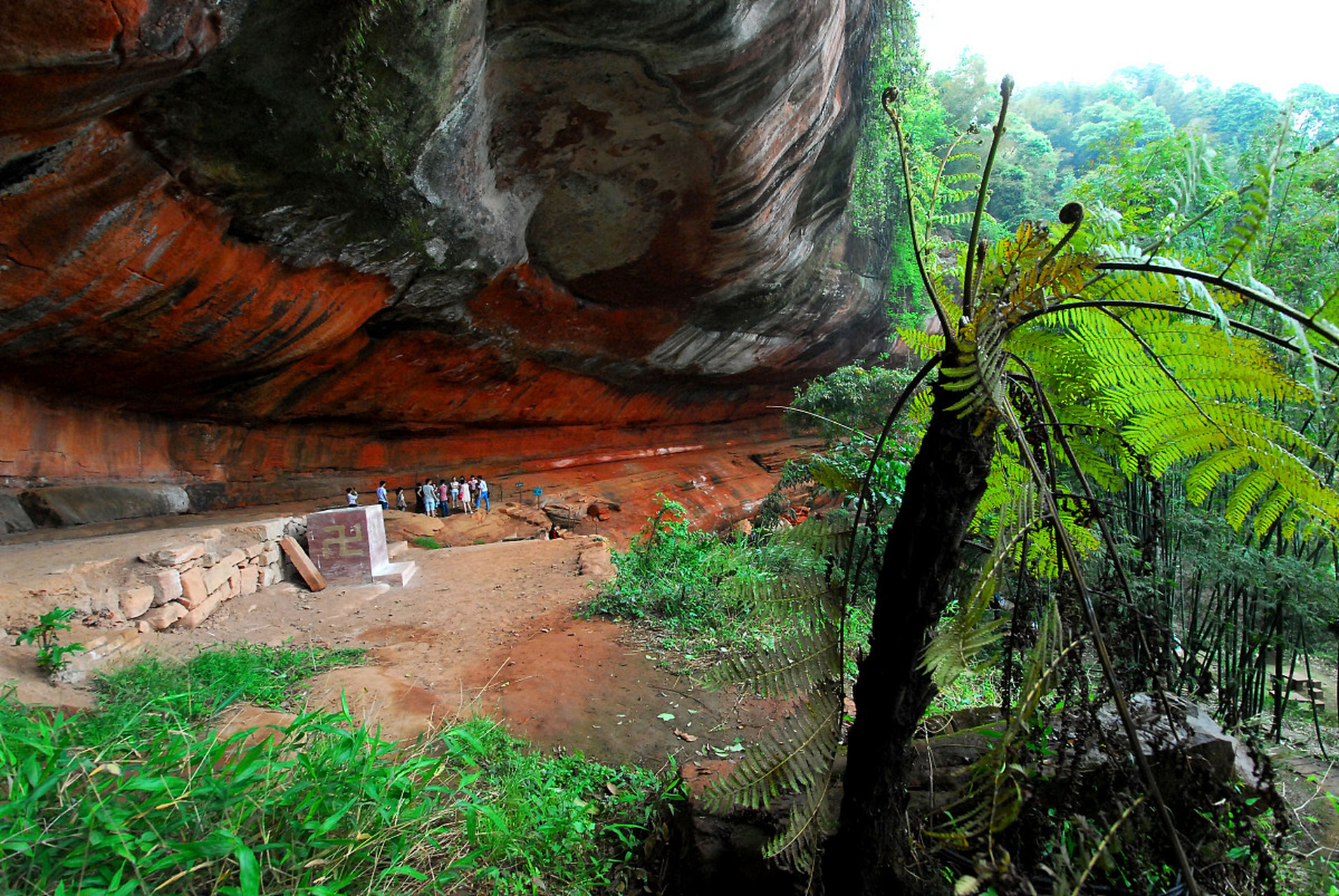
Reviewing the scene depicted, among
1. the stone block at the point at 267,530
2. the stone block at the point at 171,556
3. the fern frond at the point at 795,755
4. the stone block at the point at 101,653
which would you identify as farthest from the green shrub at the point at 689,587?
the stone block at the point at 267,530

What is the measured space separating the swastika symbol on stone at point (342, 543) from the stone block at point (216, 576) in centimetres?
111

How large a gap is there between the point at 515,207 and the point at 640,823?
766cm

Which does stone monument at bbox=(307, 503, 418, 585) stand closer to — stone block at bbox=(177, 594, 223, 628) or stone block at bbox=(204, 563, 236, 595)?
stone block at bbox=(204, 563, 236, 595)

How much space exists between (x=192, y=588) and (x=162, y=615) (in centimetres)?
33

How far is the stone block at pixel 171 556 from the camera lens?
5074mm

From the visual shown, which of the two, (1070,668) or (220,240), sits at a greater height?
(220,240)

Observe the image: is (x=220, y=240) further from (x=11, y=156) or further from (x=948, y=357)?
(x=948, y=357)

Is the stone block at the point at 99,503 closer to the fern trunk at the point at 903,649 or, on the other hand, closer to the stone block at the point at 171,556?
the stone block at the point at 171,556

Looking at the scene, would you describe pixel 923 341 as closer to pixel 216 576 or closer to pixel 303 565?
pixel 216 576

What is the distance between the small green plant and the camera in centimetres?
367

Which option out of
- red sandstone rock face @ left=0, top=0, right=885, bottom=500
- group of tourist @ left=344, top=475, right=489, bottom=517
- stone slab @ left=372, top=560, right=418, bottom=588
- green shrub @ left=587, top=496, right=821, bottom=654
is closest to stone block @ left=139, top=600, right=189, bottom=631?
stone slab @ left=372, top=560, right=418, bottom=588

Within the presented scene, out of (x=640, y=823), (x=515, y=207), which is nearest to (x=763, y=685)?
(x=640, y=823)

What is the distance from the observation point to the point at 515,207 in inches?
327

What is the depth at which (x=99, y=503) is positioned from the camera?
26.1 feet
